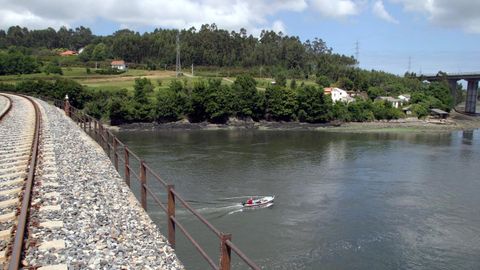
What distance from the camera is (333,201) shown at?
3331cm

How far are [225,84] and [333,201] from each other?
7656cm

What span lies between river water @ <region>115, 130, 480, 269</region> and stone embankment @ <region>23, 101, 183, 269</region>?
34.9ft

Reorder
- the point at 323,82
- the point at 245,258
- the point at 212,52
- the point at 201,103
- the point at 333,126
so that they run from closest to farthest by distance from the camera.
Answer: the point at 245,258 → the point at 201,103 → the point at 333,126 → the point at 323,82 → the point at 212,52

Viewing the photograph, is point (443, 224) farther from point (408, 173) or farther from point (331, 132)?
point (331, 132)

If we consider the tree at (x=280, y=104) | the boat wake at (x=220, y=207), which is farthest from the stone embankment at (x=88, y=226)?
the tree at (x=280, y=104)

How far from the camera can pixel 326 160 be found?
5178 centimetres

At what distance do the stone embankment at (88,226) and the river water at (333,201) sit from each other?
1065cm

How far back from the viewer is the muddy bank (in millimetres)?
90750

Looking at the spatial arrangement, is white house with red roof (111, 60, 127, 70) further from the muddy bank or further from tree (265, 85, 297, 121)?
tree (265, 85, 297, 121)

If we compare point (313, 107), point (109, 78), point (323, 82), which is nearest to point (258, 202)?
point (313, 107)

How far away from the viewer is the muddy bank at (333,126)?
90.8m

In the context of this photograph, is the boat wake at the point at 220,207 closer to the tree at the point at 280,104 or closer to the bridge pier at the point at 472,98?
the tree at the point at 280,104

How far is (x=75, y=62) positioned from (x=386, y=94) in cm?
10011

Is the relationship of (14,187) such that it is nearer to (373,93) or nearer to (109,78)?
(109,78)
